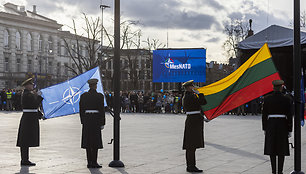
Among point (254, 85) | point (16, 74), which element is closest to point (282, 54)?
point (254, 85)

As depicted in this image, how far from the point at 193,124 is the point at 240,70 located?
343 centimetres

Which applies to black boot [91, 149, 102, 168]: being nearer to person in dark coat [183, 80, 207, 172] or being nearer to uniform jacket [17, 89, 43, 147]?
uniform jacket [17, 89, 43, 147]

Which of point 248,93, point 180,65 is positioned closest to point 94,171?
point 248,93

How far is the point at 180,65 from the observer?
29984 mm

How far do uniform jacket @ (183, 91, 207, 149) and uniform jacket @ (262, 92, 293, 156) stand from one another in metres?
1.32

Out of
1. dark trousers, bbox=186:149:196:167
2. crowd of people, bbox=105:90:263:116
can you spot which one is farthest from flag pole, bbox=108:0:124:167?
crowd of people, bbox=105:90:263:116

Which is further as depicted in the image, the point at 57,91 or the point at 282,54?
the point at 282,54

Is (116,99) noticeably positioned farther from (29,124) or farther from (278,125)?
(278,125)

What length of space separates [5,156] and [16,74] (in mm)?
64698

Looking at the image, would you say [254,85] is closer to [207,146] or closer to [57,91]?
[207,146]

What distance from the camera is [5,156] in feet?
39.3

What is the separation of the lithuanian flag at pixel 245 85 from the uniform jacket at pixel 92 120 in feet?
12.8

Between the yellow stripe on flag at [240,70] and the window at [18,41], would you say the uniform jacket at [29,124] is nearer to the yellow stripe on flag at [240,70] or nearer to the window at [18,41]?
the yellow stripe on flag at [240,70]

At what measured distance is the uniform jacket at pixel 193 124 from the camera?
32.9 feet
